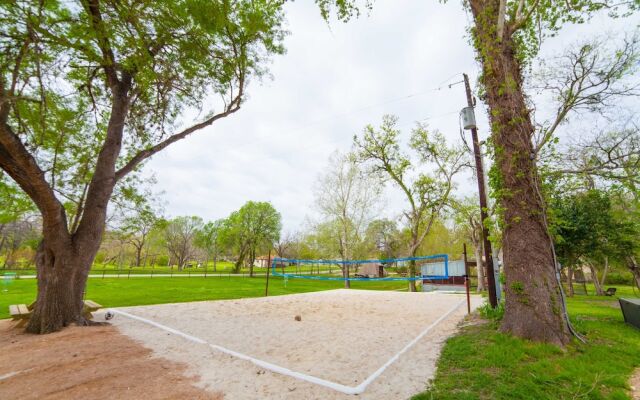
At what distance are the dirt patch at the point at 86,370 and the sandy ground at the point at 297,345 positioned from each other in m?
0.27

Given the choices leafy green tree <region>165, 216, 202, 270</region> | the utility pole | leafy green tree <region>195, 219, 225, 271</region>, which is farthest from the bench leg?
leafy green tree <region>165, 216, 202, 270</region>

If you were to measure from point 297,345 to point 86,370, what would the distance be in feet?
9.52

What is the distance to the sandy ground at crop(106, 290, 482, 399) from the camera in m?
3.11

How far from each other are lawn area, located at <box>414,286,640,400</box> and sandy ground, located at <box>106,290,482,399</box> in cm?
34

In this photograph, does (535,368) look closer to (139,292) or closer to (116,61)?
(116,61)

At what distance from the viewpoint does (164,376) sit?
334 centimetres

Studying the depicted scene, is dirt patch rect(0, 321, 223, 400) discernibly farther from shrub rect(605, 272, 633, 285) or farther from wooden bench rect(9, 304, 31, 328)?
shrub rect(605, 272, 633, 285)

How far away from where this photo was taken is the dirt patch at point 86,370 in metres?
2.88

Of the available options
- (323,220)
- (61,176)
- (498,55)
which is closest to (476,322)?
(498,55)

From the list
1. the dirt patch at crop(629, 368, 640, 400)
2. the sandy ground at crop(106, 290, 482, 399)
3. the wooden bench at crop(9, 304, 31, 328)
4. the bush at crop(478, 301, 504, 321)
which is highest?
the bush at crop(478, 301, 504, 321)

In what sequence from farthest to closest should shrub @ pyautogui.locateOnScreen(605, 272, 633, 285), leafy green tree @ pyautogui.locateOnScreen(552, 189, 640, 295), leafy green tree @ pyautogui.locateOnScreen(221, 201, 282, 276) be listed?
leafy green tree @ pyautogui.locateOnScreen(221, 201, 282, 276), shrub @ pyautogui.locateOnScreen(605, 272, 633, 285), leafy green tree @ pyautogui.locateOnScreen(552, 189, 640, 295)

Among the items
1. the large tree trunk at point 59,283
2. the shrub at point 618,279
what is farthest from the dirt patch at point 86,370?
the shrub at point 618,279

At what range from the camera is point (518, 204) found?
4.32 meters

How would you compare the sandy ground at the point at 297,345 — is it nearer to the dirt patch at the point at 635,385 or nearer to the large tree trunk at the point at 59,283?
the large tree trunk at the point at 59,283
